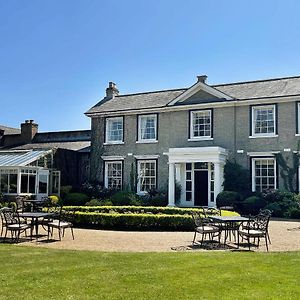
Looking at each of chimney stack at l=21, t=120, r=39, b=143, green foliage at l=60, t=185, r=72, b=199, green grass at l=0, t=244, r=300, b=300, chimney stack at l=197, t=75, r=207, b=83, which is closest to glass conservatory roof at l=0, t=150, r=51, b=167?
green foliage at l=60, t=185, r=72, b=199

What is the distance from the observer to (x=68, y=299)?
657 cm

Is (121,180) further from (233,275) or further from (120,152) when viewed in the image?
(233,275)

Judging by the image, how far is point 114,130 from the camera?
3134 centimetres

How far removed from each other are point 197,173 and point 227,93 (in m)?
5.76

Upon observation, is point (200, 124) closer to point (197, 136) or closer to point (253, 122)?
point (197, 136)

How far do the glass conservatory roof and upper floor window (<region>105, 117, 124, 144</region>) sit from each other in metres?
4.38

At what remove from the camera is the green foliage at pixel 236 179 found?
26.2 meters

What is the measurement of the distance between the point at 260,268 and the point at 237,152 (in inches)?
731

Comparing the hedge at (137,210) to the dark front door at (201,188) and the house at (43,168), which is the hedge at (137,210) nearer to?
the dark front door at (201,188)

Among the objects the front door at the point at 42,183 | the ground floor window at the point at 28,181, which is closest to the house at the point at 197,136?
the front door at the point at 42,183

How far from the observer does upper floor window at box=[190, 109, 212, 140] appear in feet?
92.3

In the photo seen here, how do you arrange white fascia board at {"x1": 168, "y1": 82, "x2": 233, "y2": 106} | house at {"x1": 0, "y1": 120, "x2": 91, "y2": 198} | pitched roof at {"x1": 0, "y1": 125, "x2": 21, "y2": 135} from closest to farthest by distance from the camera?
white fascia board at {"x1": 168, "y1": 82, "x2": 233, "y2": 106} < house at {"x1": 0, "y1": 120, "x2": 91, "y2": 198} < pitched roof at {"x1": 0, "y1": 125, "x2": 21, "y2": 135}

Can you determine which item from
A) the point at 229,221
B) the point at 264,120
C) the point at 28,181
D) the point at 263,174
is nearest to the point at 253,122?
the point at 264,120

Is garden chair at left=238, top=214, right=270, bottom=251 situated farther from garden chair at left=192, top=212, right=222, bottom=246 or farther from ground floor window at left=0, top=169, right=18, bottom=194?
ground floor window at left=0, top=169, right=18, bottom=194
